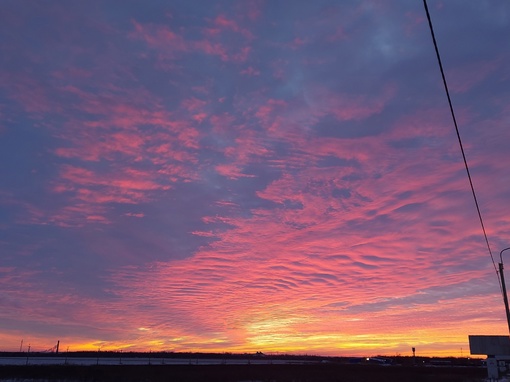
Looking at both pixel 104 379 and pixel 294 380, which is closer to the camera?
pixel 104 379

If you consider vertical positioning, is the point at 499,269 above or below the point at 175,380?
above

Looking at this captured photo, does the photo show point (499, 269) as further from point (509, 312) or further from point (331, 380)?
point (331, 380)

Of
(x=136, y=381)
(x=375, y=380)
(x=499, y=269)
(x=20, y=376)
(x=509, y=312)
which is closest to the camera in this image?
(x=509, y=312)

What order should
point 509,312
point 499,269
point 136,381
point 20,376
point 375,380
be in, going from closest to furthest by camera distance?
point 509,312
point 499,269
point 136,381
point 20,376
point 375,380

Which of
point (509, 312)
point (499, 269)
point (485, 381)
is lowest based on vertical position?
point (485, 381)

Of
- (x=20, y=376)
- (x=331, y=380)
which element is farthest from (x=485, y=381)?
(x=20, y=376)

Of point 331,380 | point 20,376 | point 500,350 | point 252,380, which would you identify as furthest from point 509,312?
point 500,350

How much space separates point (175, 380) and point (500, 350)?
7886 cm

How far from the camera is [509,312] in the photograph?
36.9 m

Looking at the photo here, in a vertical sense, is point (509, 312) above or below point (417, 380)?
above

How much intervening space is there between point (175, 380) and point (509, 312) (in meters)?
37.0

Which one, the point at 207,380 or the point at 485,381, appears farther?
the point at 485,381

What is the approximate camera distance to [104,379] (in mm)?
53938

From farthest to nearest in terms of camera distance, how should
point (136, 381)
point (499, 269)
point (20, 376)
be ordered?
point (20, 376) → point (136, 381) → point (499, 269)
